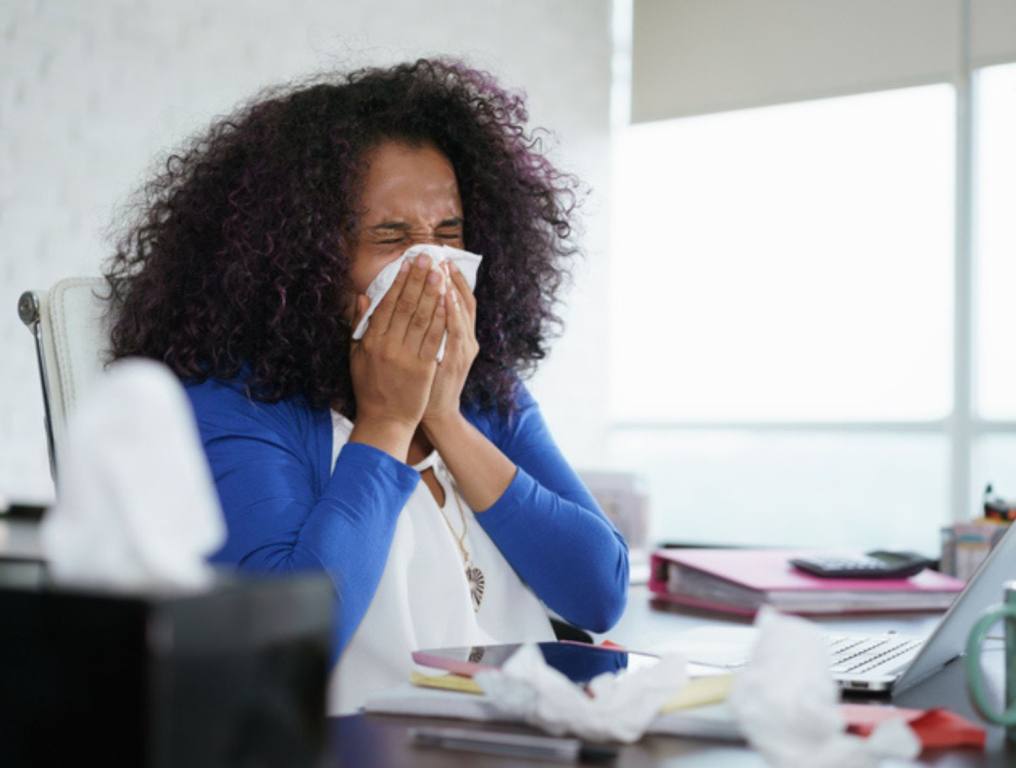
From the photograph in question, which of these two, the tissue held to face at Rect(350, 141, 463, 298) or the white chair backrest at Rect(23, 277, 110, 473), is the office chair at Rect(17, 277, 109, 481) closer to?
the white chair backrest at Rect(23, 277, 110, 473)

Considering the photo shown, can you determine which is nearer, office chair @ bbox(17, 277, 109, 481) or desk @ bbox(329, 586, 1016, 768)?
desk @ bbox(329, 586, 1016, 768)

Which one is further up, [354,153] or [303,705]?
[354,153]

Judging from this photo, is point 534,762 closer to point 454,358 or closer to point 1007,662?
point 1007,662

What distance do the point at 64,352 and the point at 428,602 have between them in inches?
19.5

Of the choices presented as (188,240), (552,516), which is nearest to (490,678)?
(552,516)

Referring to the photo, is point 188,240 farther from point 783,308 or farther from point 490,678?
point 783,308

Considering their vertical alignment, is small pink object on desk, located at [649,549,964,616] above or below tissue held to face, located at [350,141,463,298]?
below

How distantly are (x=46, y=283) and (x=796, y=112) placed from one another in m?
2.81

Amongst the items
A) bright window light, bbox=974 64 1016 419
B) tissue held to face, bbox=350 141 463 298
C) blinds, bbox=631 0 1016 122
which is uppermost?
blinds, bbox=631 0 1016 122

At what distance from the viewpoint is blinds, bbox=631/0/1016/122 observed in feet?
13.3

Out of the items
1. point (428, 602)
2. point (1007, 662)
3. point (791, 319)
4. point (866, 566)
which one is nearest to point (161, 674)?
point (1007, 662)

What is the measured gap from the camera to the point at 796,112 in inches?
173

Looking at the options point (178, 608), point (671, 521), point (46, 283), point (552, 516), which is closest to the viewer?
point (178, 608)

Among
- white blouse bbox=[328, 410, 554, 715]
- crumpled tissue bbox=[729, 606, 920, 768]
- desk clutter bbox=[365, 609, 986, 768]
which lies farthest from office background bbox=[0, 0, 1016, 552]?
crumpled tissue bbox=[729, 606, 920, 768]
